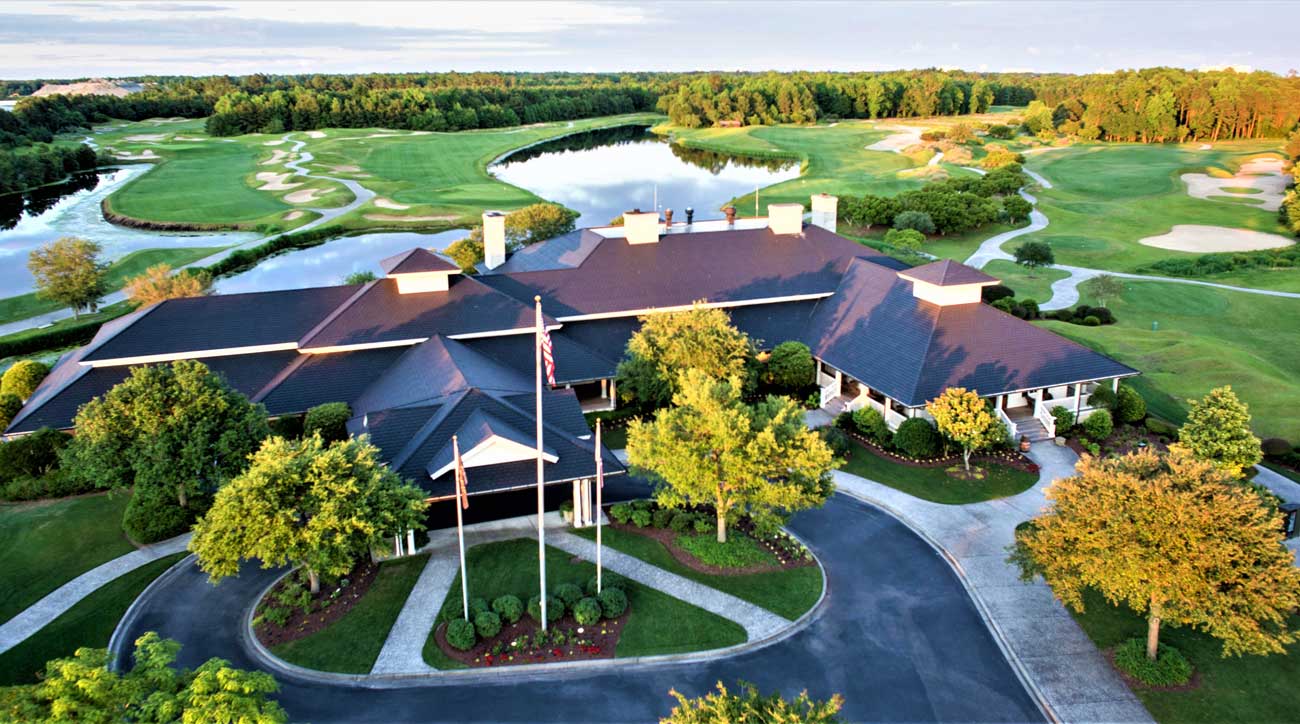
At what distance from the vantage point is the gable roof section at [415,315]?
117ft

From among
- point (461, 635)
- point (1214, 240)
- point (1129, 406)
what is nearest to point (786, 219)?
point (1129, 406)

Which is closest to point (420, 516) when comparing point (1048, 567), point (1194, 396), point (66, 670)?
point (66, 670)

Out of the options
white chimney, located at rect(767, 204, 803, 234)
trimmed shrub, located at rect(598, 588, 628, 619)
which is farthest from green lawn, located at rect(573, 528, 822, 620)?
white chimney, located at rect(767, 204, 803, 234)

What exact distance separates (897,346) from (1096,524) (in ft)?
53.7

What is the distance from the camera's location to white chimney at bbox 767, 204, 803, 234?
4716 cm

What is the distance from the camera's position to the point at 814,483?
25781 millimetres

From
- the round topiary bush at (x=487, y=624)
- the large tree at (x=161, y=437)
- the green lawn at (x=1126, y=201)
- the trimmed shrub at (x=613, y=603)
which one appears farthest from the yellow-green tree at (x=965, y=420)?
the green lawn at (x=1126, y=201)

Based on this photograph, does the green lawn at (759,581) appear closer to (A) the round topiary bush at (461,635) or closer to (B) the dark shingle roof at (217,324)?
(A) the round topiary bush at (461,635)

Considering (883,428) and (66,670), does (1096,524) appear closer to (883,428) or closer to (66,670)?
(883,428)

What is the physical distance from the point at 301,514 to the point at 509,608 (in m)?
6.46

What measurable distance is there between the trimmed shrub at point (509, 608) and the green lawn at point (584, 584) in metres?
0.73

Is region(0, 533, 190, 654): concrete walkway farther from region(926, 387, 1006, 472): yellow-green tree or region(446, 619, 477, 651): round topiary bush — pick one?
region(926, 387, 1006, 472): yellow-green tree

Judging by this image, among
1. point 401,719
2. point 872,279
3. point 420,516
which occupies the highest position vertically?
point 872,279

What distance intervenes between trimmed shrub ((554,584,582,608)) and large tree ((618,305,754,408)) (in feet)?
38.9
